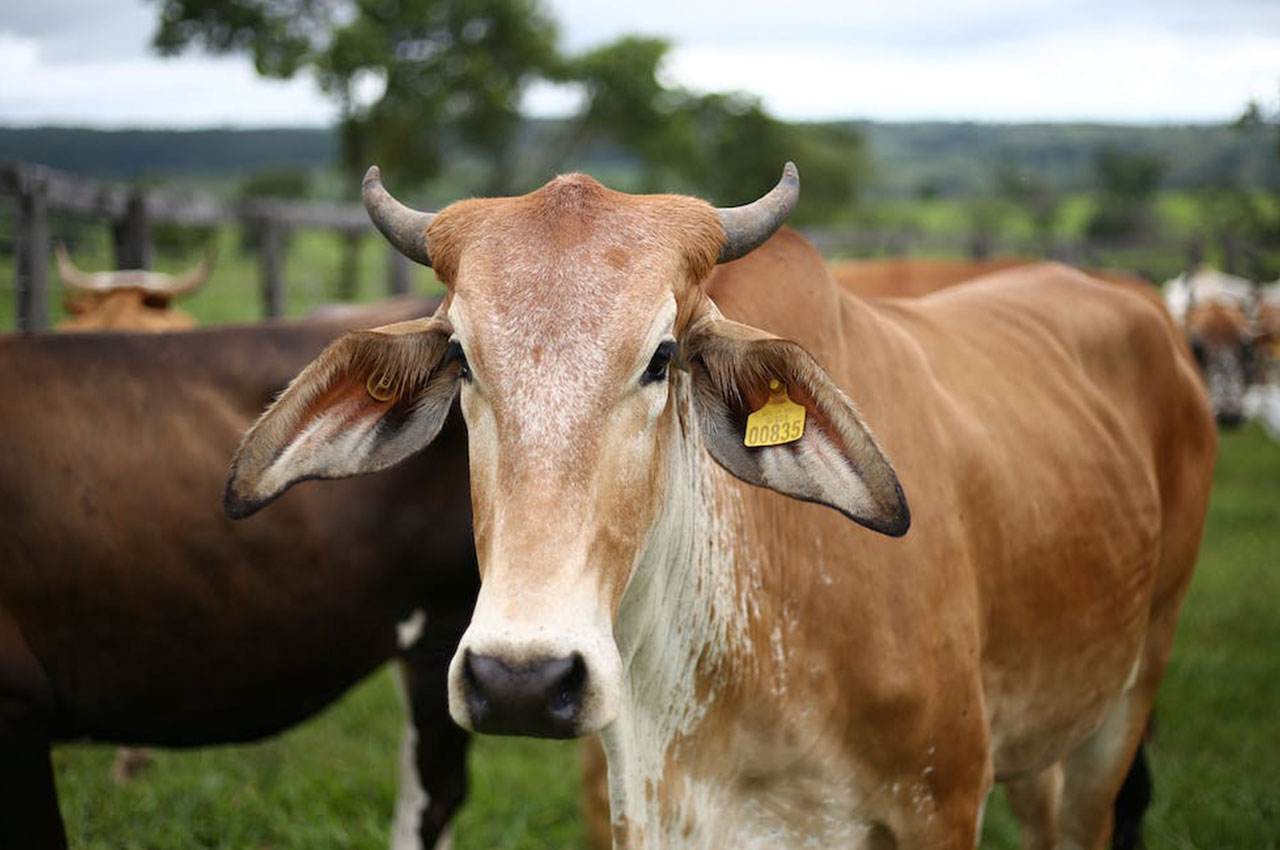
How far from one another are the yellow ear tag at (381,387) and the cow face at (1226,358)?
9.12 metres

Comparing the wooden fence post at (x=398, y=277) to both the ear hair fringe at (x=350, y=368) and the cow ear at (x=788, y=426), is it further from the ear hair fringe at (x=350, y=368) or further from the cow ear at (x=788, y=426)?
the cow ear at (x=788, y=426)

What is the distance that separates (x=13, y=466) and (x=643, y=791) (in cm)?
218

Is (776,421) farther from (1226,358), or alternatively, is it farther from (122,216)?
(1226,358)

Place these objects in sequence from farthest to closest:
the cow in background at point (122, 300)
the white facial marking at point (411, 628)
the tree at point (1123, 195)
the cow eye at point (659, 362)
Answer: the tree at point (1123, 195) → the cow in background at point (122, 300) → the white facial marking at point (411, 628) → the cow eye at point (659, 362)

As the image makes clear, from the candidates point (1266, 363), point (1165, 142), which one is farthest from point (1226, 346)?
point (1165, 142)

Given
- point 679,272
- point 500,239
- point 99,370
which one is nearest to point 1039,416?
point 679,272

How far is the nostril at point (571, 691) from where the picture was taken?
6.08ft

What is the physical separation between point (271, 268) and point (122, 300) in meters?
3.64

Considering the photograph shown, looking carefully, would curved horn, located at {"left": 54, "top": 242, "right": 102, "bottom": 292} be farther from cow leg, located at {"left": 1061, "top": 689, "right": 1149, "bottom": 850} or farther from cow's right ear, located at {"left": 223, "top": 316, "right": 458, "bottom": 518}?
cow leg, located at {"left": 1061, "top": 689, "right": 1149, "bottom": 850}

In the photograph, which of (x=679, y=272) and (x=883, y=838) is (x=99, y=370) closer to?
(x=679, y=272)

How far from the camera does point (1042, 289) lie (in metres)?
4.38

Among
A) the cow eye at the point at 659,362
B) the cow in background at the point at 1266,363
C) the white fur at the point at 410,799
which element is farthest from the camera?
the cow in background at the point at 1266,363

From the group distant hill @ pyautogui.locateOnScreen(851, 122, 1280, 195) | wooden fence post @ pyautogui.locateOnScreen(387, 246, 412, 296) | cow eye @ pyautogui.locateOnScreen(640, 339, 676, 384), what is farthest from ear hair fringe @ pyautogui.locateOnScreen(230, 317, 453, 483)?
wooden fence post @ pyautogui.locateOnScreen(387, 246, 412, 296)

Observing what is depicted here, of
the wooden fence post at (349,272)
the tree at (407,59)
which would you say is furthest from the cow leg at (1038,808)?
the tree at (407,59)
